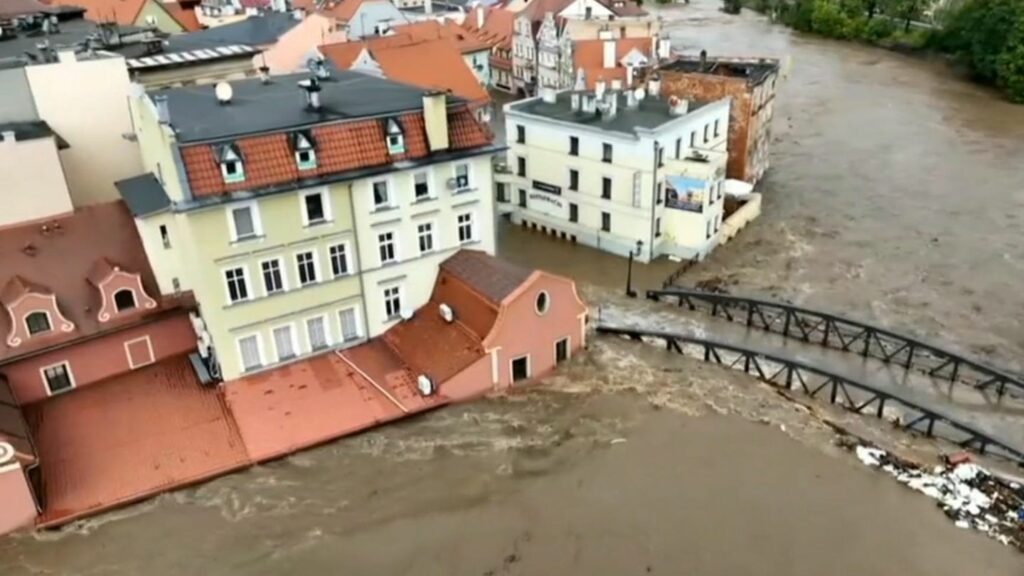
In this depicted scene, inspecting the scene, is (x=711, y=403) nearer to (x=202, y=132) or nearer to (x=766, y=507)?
(x=766, y=507)

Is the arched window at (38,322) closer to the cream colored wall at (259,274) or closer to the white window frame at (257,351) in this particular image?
the cream colored wall at (259,274)

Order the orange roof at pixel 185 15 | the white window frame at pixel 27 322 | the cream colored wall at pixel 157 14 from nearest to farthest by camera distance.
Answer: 1. the white window frame at pixel 27 322
2. the cream colored wall at pixel 157 14
3. the orange roof at pixel 185 15

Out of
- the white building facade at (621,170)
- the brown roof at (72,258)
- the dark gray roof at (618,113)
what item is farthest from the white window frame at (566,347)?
the brown roof at (72,258)

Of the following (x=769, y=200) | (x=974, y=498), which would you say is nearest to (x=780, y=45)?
(x=769, y=200)

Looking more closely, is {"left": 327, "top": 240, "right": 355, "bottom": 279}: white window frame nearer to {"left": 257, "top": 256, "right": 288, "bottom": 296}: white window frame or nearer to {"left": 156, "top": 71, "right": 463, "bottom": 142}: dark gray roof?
{"left": 257, "top": 256, "right": 288, "bottom": 296}: white window frame

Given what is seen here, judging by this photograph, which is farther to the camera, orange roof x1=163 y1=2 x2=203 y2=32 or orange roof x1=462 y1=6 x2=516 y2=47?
orange roof x1=462 y1=6 x2=516 y2=47

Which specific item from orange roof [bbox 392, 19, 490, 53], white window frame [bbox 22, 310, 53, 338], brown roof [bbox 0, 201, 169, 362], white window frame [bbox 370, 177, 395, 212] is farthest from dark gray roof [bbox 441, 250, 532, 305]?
orange roof [bbox 392, 19, 490, 53]

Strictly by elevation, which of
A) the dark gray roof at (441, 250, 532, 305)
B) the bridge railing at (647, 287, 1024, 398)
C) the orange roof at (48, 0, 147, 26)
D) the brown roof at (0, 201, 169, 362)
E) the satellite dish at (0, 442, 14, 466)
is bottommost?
the bridge railing at (647, 287, 1024, 398)
